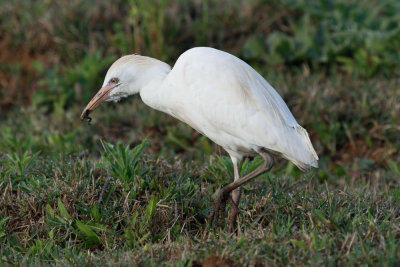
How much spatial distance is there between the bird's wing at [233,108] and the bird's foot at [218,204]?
1.03 ft

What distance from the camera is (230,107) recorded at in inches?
128

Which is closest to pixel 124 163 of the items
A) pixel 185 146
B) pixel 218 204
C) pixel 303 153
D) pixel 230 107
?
pixel 218 204

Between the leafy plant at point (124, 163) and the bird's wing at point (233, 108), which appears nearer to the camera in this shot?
the bird's wing at point (233, 108)

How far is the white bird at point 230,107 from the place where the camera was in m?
3.23

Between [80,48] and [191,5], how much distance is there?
1301 millimetres

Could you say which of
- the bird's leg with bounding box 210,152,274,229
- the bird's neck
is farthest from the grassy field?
the bird's neck

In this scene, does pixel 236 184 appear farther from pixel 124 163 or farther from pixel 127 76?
pixel 127 76

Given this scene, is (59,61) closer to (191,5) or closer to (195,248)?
(191,5)

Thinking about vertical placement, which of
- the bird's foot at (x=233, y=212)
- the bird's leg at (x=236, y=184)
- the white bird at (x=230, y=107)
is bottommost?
the bird's foot at (x=233, y=212)

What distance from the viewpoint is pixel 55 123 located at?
538 cm

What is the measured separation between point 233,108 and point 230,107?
0.02 m

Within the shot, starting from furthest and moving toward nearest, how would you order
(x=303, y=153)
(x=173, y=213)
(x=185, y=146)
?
(x=185, y=146)
(x=173, y=213)
(x=303, y=153)

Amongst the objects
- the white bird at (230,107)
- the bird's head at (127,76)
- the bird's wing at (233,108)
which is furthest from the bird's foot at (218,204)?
the bird's head at (127,76)

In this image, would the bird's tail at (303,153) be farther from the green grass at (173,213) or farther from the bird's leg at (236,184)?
the green grass at (173,213)
